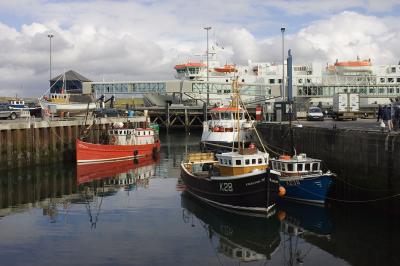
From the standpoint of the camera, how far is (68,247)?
21.3m

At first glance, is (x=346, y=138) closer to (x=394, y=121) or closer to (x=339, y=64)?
(x=394, y=121)

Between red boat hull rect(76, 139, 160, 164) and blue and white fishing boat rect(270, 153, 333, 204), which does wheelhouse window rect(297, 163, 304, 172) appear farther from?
red boat hull rect(76, 139, 160, 164)

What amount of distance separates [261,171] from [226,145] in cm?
2012

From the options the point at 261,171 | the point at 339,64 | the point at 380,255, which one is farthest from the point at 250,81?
the point at 380,255

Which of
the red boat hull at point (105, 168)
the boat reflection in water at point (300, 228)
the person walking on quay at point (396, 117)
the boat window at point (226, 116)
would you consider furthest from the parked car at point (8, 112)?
the person walking on quay at point (396, 117)

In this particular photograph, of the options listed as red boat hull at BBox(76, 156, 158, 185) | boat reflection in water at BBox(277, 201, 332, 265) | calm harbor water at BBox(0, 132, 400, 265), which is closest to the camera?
calm harbor water at BBox(0, 132, 400, 265)

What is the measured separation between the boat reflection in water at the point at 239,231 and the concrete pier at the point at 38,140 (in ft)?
67.9

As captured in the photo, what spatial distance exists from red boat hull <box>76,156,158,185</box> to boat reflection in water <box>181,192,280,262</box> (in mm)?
14335

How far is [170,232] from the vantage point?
2367 cm

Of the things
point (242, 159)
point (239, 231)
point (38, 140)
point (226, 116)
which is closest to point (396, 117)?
point (242, 159)

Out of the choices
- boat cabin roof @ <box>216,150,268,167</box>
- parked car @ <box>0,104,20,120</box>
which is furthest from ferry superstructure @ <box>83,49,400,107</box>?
boat cabin roof @ <box>216,150,268,167</box>

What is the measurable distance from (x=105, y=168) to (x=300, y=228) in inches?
1016

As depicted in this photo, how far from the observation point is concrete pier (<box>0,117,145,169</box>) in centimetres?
4319

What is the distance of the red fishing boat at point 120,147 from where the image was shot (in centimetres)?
4794
